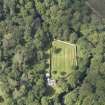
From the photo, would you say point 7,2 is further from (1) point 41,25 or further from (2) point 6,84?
(2) point 6,84

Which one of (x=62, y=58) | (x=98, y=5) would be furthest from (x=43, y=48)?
(x=98, y=5)

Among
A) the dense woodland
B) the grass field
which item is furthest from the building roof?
the grass field

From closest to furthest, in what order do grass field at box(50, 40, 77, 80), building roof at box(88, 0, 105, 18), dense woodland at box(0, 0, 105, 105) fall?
dense woodland at box(0, 0, 105, 105) → grass field at box(50, 40, 77, 80) → building roof at box(88, 0, 105, 18)

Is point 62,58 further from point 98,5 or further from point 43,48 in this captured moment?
point 98,5

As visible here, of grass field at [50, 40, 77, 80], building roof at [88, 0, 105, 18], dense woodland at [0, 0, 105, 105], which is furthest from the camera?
building roof at [88, 0, 105, 18]

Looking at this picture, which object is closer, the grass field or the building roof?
the grass field

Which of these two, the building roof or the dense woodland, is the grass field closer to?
the dense woodland
